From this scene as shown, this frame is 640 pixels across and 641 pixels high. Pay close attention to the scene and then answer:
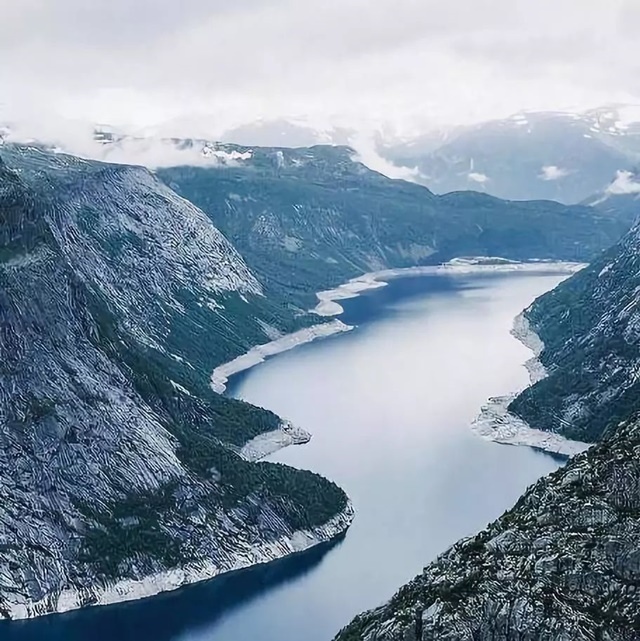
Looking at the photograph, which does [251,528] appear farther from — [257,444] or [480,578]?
[480,578]

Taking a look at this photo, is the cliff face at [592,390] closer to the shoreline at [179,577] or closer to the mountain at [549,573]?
the shoreline at [179,577]

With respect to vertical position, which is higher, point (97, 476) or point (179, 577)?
point (97, 476)

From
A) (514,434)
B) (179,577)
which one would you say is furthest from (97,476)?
(514,434)

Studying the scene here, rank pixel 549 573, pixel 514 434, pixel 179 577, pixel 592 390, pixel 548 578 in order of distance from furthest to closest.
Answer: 1. pixel 592 390
2. pixel 514 434
3. pixel 179 577
4. pixel 549 573
5. pixel 548 578

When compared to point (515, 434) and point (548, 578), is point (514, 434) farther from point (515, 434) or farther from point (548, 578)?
point (548, 578)

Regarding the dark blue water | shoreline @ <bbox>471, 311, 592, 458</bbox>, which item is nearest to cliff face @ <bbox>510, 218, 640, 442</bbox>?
shoreline @ <bbox>471, 311, 592, 458</bbox>

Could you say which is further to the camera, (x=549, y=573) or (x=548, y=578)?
(x=549, y=573)
